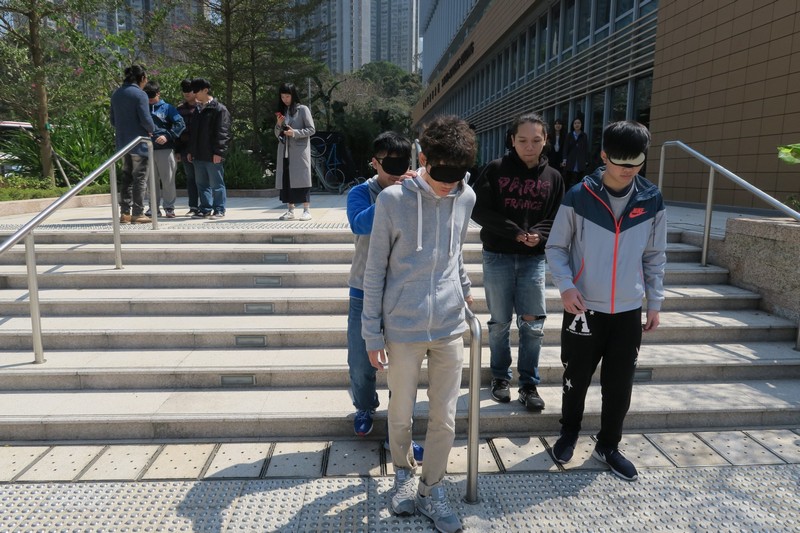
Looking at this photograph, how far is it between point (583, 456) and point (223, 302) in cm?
321

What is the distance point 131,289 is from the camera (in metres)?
5.30

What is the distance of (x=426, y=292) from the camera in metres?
2.57

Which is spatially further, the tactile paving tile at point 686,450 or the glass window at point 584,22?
the glass window at point 584,22

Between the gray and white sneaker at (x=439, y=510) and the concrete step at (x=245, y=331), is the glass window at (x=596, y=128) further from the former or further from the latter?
the gray and white sneaker at (x=439, y=510)

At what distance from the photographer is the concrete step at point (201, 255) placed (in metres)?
5.73

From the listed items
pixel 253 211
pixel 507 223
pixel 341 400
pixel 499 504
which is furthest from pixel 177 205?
pixel 499 504

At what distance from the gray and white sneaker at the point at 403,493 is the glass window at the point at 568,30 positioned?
49.5 ft

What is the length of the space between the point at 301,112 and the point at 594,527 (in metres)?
6.06

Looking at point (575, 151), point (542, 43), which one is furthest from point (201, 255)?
point (542, 43)

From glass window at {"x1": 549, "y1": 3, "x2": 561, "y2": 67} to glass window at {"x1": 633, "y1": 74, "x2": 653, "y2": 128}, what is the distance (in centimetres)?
503

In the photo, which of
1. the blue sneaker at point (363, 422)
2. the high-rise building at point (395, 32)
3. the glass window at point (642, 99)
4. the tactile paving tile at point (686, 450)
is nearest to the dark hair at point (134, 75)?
the blue sneaker at point (363, 422)

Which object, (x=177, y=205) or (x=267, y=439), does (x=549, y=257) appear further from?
(x=177, y=205)

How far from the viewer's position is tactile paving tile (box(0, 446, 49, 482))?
10.4ft

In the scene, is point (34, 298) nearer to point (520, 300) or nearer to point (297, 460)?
point (297, 460)
